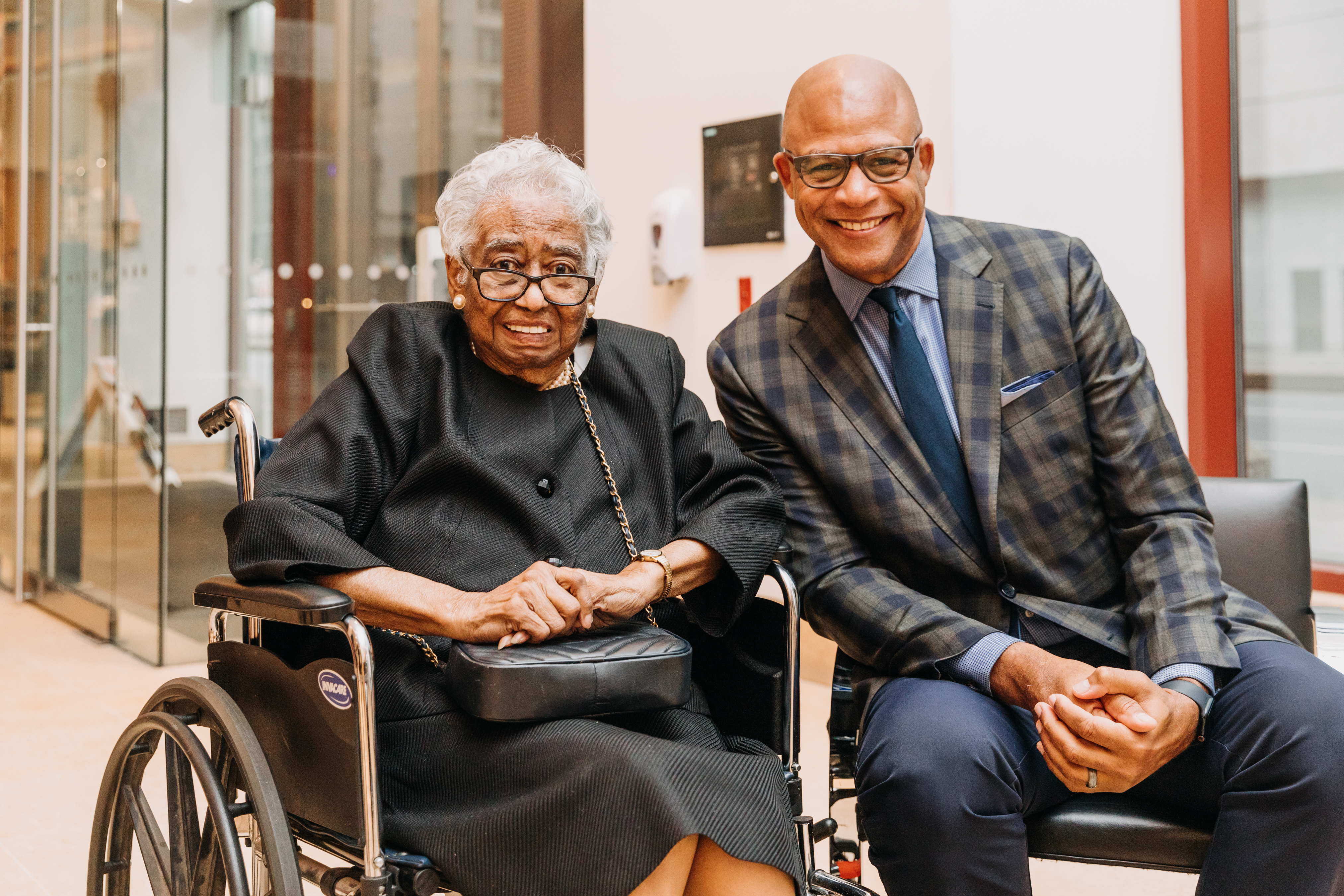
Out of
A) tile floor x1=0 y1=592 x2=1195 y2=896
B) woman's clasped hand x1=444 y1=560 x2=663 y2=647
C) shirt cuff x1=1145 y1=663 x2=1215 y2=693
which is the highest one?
woman's clasped hand x1=444 y1=560 x2=663 y2=647

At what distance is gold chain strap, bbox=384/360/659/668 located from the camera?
1.66 meters

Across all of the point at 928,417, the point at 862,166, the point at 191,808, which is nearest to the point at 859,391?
the point at 928,417

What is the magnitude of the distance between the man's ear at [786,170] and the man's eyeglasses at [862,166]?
0.04 m

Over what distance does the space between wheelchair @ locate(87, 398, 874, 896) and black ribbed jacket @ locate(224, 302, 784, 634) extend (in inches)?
3.0

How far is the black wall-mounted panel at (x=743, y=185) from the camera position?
354 cm

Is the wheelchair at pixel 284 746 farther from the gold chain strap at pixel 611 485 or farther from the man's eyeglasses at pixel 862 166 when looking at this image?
the man's eyeglasses at pixel 862 166

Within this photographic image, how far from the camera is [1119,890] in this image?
7.52 feet

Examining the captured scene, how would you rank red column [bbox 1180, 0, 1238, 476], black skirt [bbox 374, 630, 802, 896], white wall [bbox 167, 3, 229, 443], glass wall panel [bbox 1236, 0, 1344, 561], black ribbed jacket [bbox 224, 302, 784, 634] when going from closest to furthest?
black skirt [bbox 374, 630, 802, 896]
black ribbed jacket [bbox 224, 302, 784, 634]
red column [bbox 1180, 0, 1238, 476]
glass wall panel [bbox 1236, 0, 1344, 561]
white wall [bbox 167, 3, 229, 443]

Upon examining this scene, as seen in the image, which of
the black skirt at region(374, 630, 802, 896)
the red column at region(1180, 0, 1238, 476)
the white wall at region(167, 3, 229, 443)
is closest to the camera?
the black skirt at region(374, 630, 802, 896)

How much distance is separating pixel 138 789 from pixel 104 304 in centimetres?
334

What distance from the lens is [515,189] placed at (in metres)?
1.63

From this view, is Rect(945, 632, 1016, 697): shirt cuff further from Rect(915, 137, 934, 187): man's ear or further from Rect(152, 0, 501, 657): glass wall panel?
Rect(152, 0, 501, 657): glass wall panel

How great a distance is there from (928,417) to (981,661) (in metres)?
0.36

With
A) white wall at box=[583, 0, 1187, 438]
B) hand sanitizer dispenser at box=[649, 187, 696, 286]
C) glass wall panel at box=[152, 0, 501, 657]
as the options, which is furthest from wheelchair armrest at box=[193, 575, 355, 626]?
glass wall panel at box=[152, 0, 501, 657]
